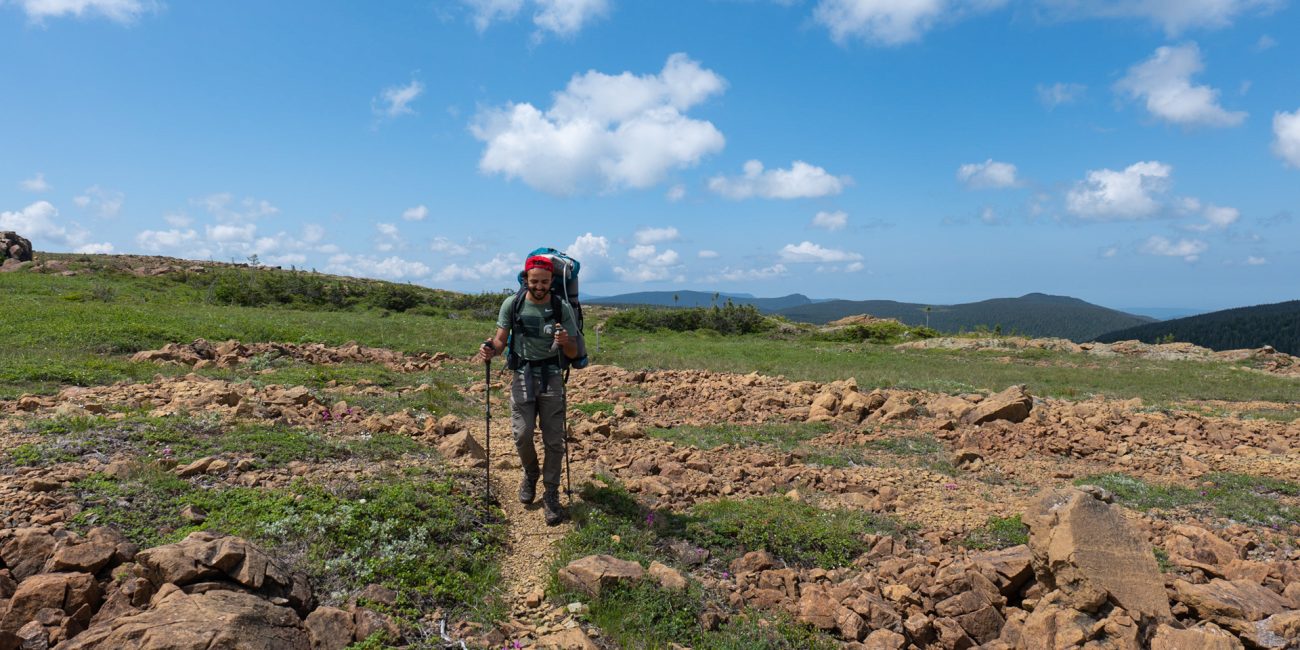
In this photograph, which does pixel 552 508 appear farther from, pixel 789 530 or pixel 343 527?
pixel 789 530

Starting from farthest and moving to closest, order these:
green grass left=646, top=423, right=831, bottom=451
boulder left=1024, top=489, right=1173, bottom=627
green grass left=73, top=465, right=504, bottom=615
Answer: green grass left=646, top=423, right=831, bottom=451
green grass left=73, top=465, right=504, bottom=615
boulder left=1024, top=489, right=1173, bottom=627

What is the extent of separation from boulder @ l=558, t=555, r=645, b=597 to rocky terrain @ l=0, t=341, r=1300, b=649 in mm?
19

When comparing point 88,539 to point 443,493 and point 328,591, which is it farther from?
point 443,493

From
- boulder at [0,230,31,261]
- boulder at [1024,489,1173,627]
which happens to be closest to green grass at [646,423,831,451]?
boulder at [1024,489,1173,627]

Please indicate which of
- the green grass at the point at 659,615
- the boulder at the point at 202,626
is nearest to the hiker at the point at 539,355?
the green grass at the point at 659,615

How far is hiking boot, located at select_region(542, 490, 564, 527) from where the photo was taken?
571 centimetres

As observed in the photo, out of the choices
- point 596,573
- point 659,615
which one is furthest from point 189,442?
point 659,615

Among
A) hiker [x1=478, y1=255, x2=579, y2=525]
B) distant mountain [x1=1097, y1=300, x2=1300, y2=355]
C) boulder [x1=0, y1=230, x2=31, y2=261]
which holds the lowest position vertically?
distant mountain [x1=1097, y1=300, x2=1300, y2=355]

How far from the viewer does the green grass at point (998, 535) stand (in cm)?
561

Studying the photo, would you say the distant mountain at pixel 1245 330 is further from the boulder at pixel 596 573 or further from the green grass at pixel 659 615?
the boulder at pixel 596 573

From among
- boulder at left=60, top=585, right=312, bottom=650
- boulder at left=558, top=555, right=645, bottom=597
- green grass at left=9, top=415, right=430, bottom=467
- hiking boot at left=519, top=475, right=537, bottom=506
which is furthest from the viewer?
hiking boot at left=519, top=475, right=537, bottom=506

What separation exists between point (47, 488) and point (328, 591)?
2552 mm

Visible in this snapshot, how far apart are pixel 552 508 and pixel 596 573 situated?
1322 millimetres

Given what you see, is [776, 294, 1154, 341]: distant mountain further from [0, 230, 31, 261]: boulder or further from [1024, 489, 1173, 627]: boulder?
[1024, 489, 1173, 627]: boulder
